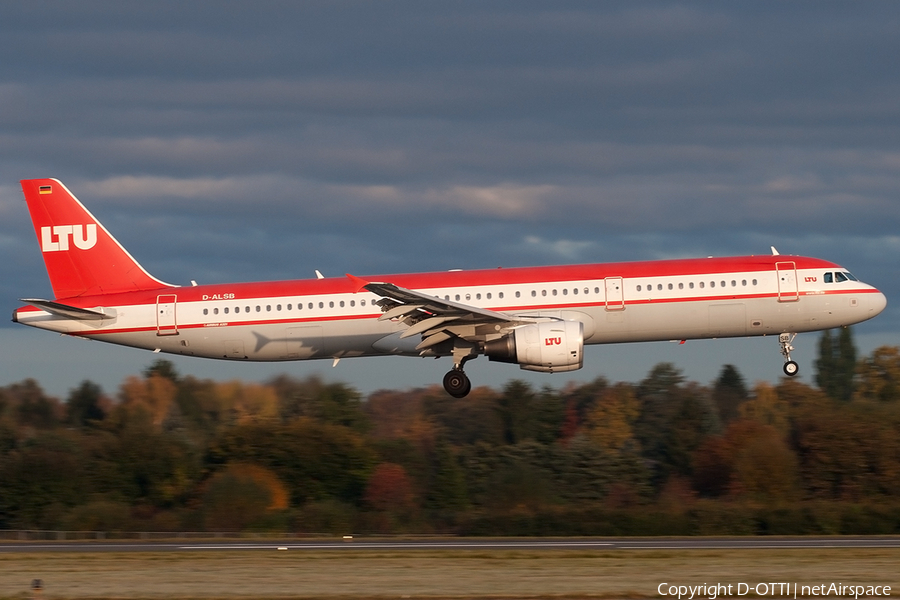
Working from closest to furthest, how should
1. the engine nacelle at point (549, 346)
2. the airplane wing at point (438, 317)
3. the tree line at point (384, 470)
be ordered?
the airplane wing at point (438, 317), the engine nacelle at point (549, 346), the tree line at point (384, 470)

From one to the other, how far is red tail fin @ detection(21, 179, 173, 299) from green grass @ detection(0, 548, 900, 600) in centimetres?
1161

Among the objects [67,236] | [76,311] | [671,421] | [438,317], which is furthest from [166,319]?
[671,421]

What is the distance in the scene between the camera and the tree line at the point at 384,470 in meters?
55.0

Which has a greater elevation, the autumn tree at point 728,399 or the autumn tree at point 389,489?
the autumn tree at point 728,399

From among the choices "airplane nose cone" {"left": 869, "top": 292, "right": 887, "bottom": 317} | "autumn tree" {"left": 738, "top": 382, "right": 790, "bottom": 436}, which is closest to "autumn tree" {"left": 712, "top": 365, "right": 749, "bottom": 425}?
"autumn tree" {"left": 738, "top": 382, "right": 790, "bottom": 436}

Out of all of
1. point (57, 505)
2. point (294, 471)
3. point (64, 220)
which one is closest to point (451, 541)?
point (64, 220)

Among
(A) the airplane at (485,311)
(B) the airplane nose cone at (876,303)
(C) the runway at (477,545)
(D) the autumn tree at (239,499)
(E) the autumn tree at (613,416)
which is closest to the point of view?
(C) the runway at (477,545)

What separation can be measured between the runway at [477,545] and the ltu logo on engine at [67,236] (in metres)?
11.0

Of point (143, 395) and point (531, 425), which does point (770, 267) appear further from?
point (531, 425)

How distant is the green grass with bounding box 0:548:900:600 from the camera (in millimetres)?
24281
